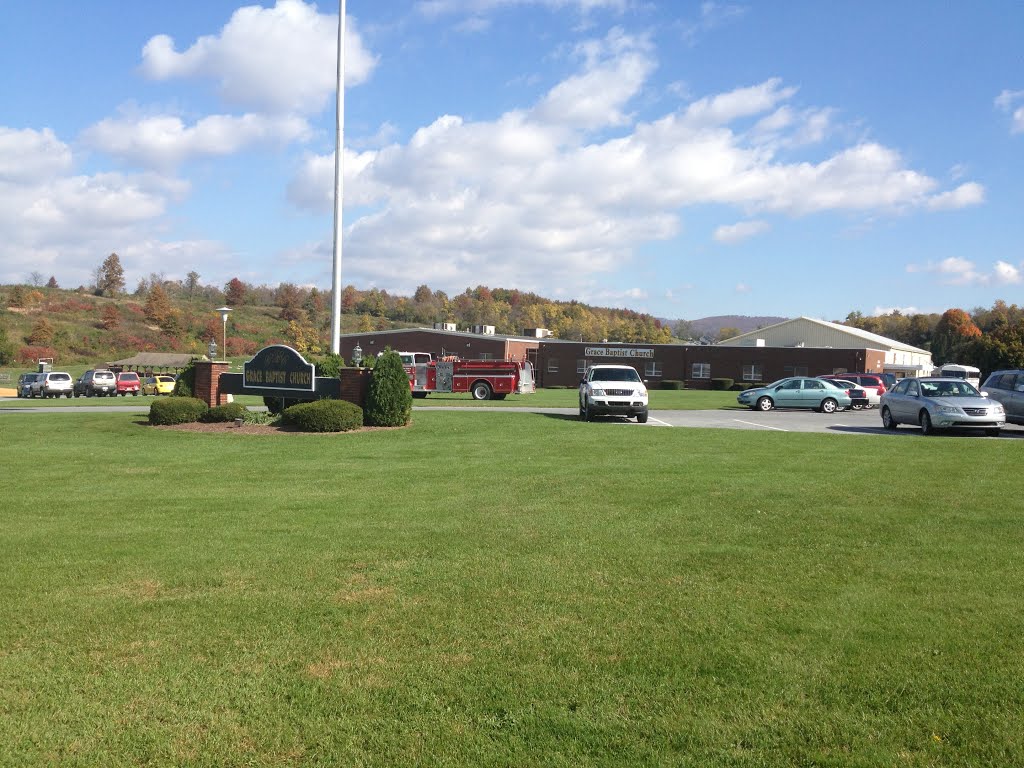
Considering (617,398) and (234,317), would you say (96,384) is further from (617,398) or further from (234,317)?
(234,317)

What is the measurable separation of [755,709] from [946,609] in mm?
2520

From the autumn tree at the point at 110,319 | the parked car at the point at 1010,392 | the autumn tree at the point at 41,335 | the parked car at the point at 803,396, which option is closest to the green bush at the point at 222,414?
the parked car at the point at 1010,392

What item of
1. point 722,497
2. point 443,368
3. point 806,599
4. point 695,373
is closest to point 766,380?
point 695,373

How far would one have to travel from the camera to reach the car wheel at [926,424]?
71.8ft

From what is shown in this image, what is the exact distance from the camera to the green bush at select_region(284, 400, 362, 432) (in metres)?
20.7

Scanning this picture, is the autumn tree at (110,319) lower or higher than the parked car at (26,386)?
higher

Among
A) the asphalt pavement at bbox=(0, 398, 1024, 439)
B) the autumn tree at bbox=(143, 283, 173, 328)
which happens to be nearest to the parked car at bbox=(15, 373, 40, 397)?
the asphalt pavement at bbox=(0, 398, 1024, 439)

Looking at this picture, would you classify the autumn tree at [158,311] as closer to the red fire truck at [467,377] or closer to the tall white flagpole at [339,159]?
the red fire truck at [467,377]

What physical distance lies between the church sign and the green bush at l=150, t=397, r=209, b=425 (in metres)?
1.94

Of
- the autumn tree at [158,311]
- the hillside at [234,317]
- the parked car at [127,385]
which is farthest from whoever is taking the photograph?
the autumn tree at [158,311]

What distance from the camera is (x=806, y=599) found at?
6430mm

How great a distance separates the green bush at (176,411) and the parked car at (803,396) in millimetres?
22656

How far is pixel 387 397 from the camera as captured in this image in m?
21.9

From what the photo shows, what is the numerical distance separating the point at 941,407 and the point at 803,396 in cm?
1344
